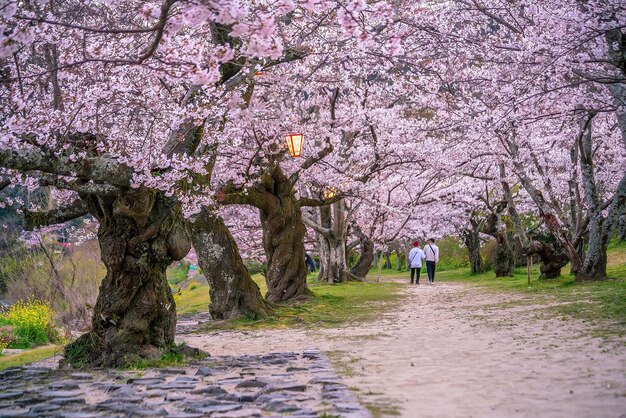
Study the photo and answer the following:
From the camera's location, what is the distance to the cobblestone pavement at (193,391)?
5.34 metres

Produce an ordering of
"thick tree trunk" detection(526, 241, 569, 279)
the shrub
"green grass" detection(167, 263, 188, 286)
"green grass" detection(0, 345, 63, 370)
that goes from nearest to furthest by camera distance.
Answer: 1. "green grass" detection(0, 345, 63, 370)
2. the shrub
3. "thick tree trunk" detection(526, 241, 569, 279)
4. "green grass" detection(167, 263, 188, 286)

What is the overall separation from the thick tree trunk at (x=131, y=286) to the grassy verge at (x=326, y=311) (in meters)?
4.74

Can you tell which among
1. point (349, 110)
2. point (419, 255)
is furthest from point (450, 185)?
point (349, 110)

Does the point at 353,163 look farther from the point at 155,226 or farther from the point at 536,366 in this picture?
the point at 536,366

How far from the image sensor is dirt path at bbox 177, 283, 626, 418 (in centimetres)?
534

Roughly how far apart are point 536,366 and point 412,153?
49.1ft

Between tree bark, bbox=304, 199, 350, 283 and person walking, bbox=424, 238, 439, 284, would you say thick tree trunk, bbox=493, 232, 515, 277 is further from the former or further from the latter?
tree bark, bbox=304, 199, 350, 283

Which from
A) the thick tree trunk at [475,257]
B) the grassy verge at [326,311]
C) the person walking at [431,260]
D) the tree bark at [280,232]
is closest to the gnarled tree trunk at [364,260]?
the person walking at [431,260]

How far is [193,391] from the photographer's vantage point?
21.1ft

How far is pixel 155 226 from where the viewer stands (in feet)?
30.8

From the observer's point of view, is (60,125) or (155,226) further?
(155,226)

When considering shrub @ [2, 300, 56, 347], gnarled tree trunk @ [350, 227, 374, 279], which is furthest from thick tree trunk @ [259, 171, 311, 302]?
gnarled tree trunk @ [350, 227, 374, 279]

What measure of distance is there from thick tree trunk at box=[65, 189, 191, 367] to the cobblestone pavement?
0.65 m

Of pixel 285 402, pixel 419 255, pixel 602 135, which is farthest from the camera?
pixel 419 255
